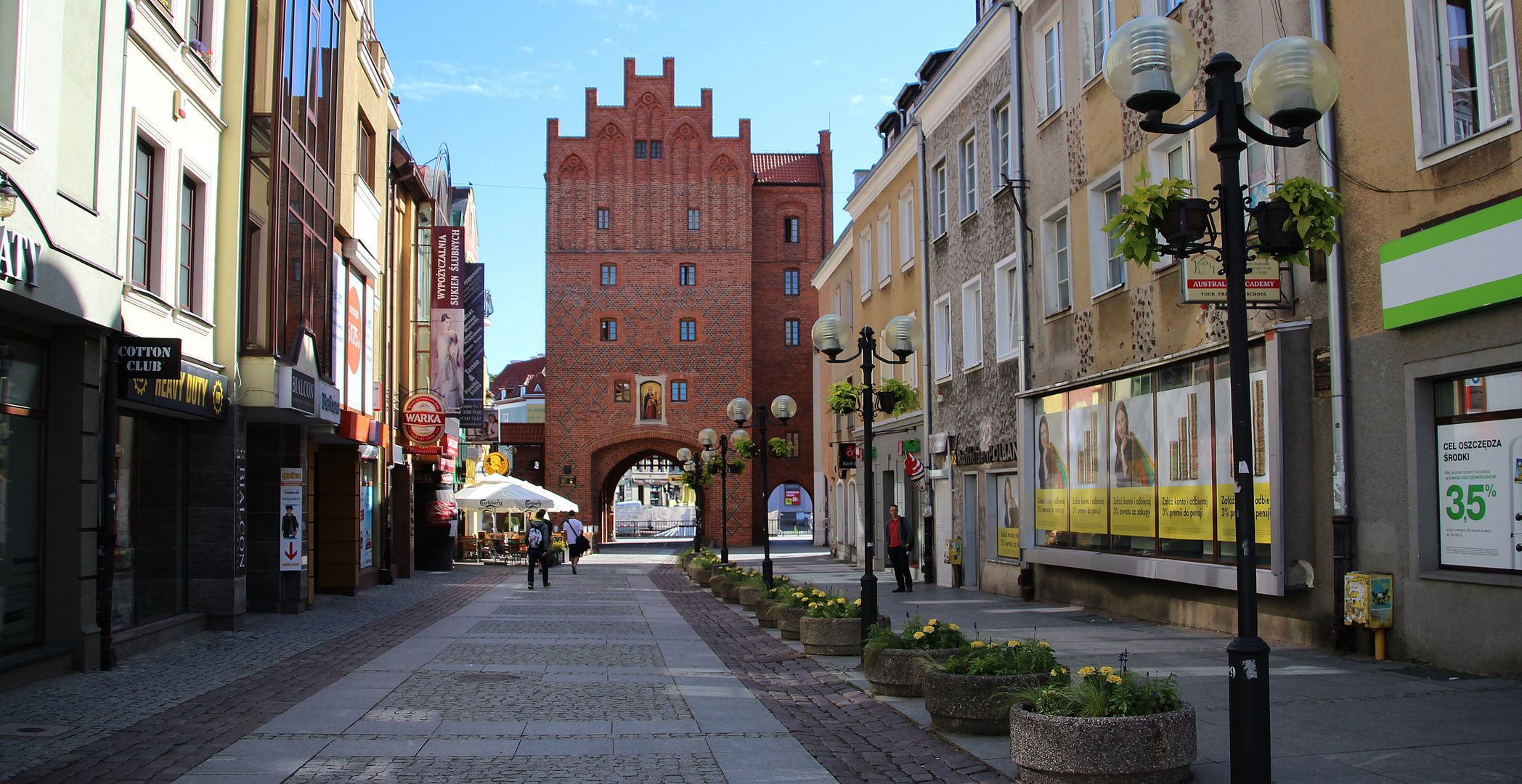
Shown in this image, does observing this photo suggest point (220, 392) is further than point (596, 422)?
No

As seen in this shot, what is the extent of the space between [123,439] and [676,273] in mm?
41950

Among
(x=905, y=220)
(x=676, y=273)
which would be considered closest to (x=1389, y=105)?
(x=905, y=220)

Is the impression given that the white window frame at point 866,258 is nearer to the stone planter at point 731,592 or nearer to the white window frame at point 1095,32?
the stone planter at point 731,592

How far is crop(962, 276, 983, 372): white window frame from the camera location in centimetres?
2229

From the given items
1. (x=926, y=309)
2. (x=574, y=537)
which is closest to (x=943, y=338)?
(x=926, y=309)

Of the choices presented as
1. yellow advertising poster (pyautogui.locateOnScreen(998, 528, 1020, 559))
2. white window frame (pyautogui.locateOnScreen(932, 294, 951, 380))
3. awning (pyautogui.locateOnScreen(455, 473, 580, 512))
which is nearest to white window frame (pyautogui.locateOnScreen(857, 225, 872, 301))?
white window frame (pyautogui.locateOnScreen(932, 294, 951, 380))

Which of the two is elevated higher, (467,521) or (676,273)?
(676,273)

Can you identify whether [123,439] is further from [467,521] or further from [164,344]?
[467,521]

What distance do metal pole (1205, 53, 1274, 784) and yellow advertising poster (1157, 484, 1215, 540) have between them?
8.40 m

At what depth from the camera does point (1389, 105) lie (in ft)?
34.7

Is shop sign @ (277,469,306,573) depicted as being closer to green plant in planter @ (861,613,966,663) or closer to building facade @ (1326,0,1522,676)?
green plant in planter @ (861,613,966,663)

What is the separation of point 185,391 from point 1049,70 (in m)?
13.6

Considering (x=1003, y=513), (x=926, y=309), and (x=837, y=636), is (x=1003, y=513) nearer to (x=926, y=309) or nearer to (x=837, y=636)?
(x=926, y=309)

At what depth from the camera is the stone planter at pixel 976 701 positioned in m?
7.59
